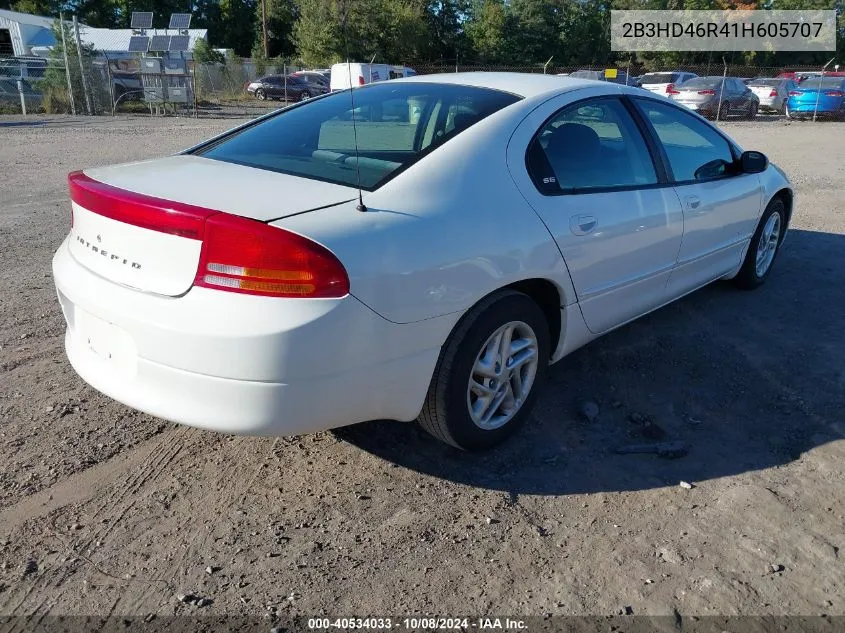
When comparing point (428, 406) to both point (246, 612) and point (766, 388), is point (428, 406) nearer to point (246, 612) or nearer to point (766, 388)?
point (246, 612)

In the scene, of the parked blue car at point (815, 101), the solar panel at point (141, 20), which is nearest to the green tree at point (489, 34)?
the parked blue car at point (815, 101)

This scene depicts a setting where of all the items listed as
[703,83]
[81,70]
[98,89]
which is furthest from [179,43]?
[703,83]

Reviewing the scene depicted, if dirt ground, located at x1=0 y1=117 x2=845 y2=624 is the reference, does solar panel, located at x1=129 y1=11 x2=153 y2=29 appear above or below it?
above

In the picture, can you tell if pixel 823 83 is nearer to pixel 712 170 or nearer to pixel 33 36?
pixel 712 170

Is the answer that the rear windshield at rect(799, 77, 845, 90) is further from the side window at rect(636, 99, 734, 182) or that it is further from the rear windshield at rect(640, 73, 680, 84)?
the side window at rect(636, 99, 734, 182)

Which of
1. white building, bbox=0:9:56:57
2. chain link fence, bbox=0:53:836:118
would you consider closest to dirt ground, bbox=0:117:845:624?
chain link fence, bbox=0:53:836:118

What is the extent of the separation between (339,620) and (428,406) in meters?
0.93

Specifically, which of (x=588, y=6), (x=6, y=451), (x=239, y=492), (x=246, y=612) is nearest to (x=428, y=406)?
(x=239, y=492)

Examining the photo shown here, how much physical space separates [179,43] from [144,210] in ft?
81.6

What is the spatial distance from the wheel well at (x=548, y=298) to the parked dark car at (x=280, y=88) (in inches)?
1258

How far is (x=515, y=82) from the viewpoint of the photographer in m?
3.61

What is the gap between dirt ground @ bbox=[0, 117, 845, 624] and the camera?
93.2 inches

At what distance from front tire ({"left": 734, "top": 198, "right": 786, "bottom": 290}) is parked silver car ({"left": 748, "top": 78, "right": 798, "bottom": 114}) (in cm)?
2513

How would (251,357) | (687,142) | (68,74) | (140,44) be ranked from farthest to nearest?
(140,44)
(68,74)
(687,142)
(251,357)
